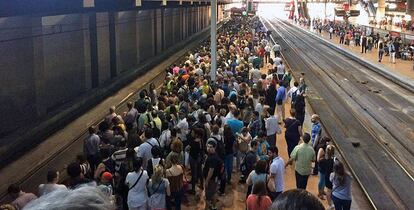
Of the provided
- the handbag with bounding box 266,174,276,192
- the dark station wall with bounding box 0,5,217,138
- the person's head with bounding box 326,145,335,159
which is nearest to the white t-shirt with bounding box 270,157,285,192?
the handbag with bounding box 266,174,276,192

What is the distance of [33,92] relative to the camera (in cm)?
1513

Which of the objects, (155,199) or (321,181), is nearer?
(155,199)

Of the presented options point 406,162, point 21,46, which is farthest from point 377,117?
point 21,46

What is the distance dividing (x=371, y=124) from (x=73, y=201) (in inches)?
733

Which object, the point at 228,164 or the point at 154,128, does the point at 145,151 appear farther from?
the point at 228,164

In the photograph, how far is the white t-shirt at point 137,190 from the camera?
7477mm

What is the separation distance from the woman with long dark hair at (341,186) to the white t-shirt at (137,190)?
9.41ft

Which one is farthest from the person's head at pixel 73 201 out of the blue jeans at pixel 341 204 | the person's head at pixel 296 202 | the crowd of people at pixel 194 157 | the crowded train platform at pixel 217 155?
the blue jeans at pixel 341 204

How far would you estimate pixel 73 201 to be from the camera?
1.75 m

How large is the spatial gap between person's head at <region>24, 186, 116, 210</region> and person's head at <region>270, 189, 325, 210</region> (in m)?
0.74

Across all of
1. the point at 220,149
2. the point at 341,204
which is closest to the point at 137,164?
the point at 220,149

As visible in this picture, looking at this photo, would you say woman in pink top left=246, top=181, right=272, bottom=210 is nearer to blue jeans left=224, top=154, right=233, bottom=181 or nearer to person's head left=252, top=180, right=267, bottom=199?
person's head left=252, top=180, right=267, bottom=199

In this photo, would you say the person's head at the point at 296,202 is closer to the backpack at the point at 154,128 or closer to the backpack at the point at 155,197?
the backpack at the point at 155,197

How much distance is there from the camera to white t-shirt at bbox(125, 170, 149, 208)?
748cm
